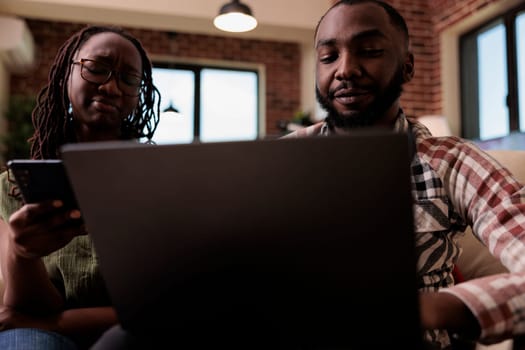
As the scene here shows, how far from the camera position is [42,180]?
729mm

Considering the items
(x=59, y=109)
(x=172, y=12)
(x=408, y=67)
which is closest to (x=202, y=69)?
(x=172, y=12)

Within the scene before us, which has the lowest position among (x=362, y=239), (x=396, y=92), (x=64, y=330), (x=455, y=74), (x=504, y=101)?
(x=64, y=330)

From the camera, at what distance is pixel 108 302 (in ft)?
3.66

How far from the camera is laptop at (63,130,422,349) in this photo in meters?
0.54

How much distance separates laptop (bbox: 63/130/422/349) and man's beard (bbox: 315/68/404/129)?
0.56m

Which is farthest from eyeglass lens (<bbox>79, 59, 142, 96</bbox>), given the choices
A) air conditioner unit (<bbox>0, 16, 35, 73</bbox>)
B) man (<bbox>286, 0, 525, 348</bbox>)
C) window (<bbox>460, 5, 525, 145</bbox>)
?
air conditioner unit (<bbox>0, 16, 35, 73</bbox>)

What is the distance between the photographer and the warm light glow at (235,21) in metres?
3.60

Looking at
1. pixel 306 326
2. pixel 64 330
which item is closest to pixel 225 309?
pixel 306 326

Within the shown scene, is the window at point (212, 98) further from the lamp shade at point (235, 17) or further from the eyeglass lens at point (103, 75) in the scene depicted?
the eyeglass lens at point (103, 75)

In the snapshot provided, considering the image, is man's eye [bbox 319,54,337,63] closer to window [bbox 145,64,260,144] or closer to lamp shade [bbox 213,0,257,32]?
lamp shade [bbox 213,0,257,32]

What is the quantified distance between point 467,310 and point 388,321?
0.19m

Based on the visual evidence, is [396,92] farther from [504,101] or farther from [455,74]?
[455,74]

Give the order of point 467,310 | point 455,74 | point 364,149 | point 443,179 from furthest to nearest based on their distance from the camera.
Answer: point 455,74 → point 443,179 → point 467,310 → point 364,149

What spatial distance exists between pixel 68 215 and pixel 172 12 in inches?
159
